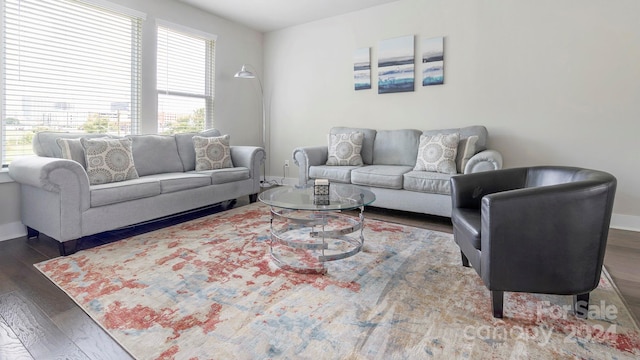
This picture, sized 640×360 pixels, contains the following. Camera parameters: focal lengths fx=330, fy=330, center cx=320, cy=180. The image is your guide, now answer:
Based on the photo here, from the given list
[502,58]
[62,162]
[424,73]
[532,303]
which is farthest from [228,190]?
[502,58]

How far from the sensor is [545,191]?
150 centimetres

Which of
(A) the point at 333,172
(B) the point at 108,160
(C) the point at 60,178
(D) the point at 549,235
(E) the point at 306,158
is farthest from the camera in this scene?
(E) the point at 306,158

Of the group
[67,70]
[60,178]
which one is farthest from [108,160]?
[67,70]

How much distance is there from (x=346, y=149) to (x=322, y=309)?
2622 millimetres

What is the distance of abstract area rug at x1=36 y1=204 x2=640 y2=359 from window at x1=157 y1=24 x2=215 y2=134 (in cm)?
222

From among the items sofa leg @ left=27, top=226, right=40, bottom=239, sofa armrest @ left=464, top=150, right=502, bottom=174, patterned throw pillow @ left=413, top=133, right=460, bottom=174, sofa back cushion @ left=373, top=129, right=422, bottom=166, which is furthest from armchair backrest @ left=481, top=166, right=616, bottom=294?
sofa leg @ left=27, top=226, right=40, bottom=239

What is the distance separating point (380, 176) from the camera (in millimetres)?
3547

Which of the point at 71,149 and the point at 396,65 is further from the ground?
the point at 396,65

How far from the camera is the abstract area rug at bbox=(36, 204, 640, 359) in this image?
140cm

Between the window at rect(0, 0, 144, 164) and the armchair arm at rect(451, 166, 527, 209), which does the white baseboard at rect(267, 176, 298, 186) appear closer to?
the window at rect(0, 0, 144, 164)

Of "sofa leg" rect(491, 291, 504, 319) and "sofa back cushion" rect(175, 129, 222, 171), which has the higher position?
"sofa back cushion" rect(175, 129, 222, 171)

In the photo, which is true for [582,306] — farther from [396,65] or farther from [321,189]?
[396,65]

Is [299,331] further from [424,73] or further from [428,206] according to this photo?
[424,73]

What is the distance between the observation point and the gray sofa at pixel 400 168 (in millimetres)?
3201
